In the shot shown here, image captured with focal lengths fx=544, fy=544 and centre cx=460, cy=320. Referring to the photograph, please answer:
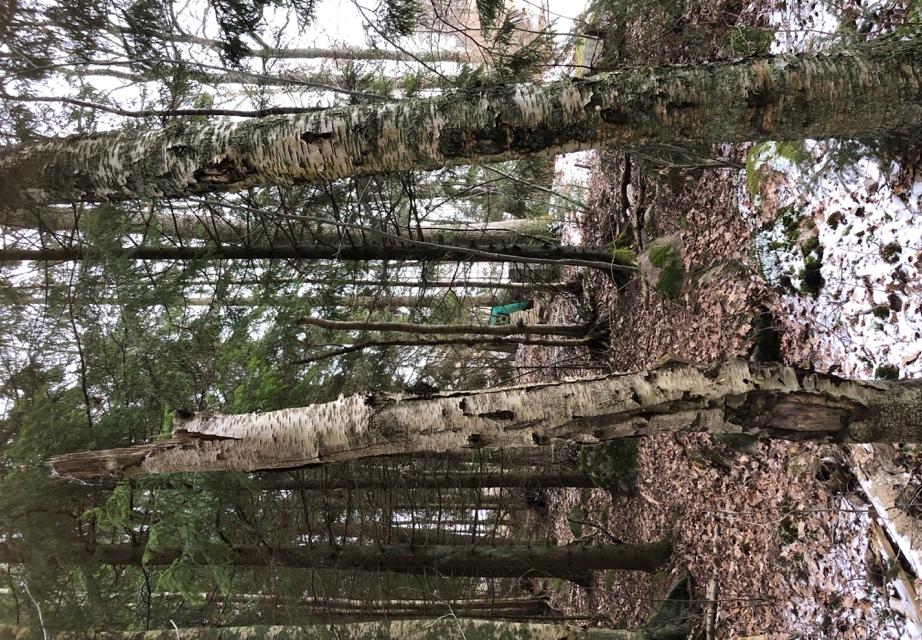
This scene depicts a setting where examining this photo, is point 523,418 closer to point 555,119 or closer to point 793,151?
point 555,119

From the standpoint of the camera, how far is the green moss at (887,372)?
2916 mm

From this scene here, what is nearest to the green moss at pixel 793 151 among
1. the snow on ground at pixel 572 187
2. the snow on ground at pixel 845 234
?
the snow on ground at pixel 845 234

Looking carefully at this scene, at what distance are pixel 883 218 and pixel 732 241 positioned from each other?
4.71 feet

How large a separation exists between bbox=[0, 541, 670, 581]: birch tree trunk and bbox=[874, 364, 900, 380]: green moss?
8.77 feet

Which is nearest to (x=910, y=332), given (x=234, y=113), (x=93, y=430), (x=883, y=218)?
(x=883, y=218)

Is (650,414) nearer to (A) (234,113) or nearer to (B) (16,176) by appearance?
(A) (234,113)

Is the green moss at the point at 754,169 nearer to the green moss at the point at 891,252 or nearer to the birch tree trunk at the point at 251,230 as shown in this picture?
the green moss at the point at 891,252

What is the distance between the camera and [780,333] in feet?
12.5

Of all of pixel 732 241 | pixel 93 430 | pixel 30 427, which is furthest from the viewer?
pixel 732 241

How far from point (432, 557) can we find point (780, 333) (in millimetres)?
3146

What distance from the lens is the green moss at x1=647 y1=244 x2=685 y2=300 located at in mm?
5077

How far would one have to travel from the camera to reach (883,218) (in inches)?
117

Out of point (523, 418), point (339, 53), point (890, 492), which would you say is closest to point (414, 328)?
point (339, 53)

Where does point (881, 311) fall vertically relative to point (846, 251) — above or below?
below
